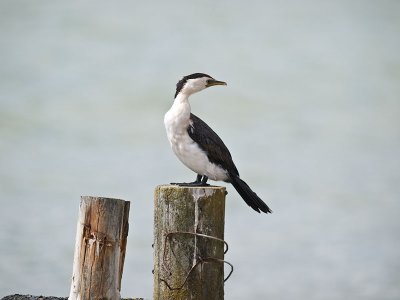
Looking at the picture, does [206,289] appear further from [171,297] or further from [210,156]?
[210,156]

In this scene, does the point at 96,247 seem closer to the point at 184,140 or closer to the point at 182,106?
the point at 184,140

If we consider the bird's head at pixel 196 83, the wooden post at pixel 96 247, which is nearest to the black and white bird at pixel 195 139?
the bird's head at pixel 196 83

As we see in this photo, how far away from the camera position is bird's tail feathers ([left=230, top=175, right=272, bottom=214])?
21.9 ft

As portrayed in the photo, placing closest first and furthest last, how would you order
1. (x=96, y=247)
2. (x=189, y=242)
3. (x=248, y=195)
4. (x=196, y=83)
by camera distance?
1. (x=189, y=242)
2. (x=96, y=247)
3. (x=196, y=83)
4. (x=248, y=195)

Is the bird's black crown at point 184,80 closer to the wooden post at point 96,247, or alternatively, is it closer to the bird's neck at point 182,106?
the bird's neck at point 182,106

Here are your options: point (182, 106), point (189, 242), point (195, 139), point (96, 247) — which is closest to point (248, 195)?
point (195, 139)

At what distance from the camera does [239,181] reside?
268 inches

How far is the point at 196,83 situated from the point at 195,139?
62cm

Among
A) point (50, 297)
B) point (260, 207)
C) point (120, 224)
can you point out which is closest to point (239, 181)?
point (260, 207)

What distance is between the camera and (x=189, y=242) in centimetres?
519

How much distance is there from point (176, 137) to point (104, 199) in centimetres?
140

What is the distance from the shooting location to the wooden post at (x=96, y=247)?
18.0ft

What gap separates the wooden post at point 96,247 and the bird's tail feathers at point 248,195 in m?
1.65

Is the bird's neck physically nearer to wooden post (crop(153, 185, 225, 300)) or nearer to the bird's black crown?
the bird's black crown
